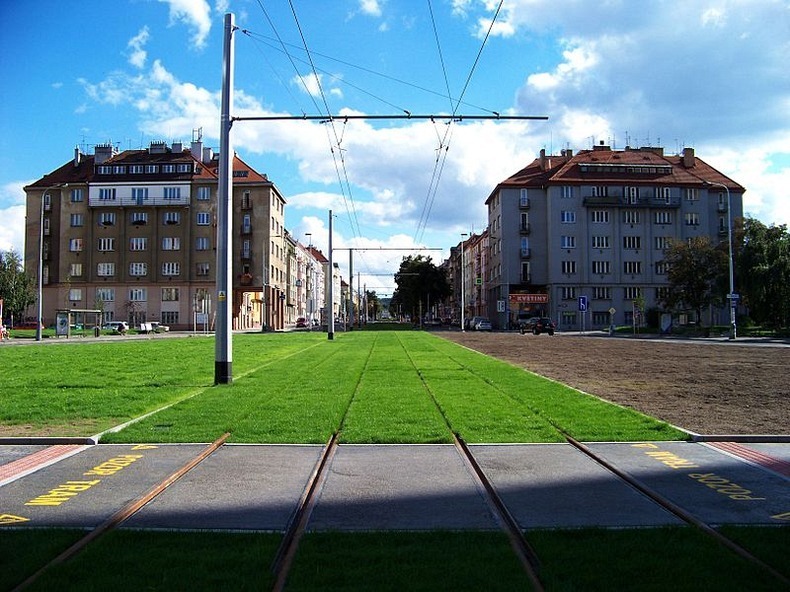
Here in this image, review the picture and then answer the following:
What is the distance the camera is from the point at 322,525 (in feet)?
19.3

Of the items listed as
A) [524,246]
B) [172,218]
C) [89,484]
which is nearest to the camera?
[89,484]

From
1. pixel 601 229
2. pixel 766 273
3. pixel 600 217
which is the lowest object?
pixel 766 273

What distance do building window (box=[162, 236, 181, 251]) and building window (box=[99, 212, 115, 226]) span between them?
6.06 meters

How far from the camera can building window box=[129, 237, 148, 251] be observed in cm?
8075

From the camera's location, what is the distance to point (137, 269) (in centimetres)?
8044

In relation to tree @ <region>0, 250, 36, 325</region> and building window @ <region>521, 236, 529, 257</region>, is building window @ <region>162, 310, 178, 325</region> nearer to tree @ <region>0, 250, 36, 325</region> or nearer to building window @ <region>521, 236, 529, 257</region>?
tree @ <region>0, 250, 36, 325</region>

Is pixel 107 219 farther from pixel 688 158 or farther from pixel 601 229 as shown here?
pixel 688 158

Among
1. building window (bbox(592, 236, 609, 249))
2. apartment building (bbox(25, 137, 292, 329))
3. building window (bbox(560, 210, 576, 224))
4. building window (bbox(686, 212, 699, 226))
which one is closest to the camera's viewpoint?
apartment building (bbox(25, 137, 292, 329))

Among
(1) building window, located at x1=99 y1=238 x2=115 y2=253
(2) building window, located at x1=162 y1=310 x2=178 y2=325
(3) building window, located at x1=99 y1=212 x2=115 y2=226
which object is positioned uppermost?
(3) building window, located at x1=99 y1=212 x2=115 y2=226

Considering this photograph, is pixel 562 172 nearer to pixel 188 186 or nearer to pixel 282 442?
pixel 188 186

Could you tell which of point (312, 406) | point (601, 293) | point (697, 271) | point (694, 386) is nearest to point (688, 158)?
point (601, 293)

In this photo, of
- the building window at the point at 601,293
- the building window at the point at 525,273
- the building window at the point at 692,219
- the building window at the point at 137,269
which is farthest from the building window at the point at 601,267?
the building window at the point at 137,269

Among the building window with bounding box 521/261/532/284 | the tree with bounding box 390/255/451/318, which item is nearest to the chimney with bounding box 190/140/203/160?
the tree with bounding box 390/255/451/318

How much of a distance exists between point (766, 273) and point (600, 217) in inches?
1208
